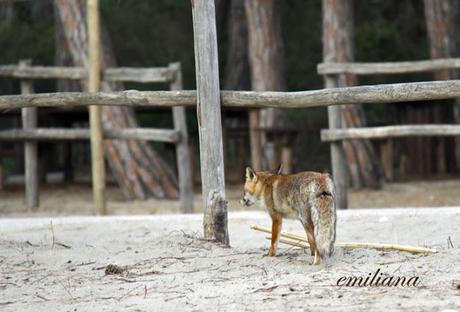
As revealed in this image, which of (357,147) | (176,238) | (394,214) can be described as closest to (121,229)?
(176,238)

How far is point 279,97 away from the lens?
324 inches

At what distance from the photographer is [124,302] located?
629cm

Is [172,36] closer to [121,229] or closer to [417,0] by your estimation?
[417,0]

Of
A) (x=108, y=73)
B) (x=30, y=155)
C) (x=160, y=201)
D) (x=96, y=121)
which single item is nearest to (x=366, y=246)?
(x=96, y=121)

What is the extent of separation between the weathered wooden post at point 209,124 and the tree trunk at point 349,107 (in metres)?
8.51

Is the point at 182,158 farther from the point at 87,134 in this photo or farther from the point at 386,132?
the point at 386,132

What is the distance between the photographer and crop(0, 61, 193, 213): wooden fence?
1234cm

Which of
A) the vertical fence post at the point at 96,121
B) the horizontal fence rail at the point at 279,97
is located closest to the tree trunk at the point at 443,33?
the vertical fence post at the point at 96,121

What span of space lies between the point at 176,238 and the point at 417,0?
18086 millimetres

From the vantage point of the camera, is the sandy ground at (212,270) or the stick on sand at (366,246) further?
the stick on sand at (366,246)

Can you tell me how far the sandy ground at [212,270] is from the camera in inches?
238

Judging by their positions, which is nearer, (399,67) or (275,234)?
(275,234)

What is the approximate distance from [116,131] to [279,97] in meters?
4.91

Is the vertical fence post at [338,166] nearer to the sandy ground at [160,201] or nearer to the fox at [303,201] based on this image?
the sandy ground at [160,201]
